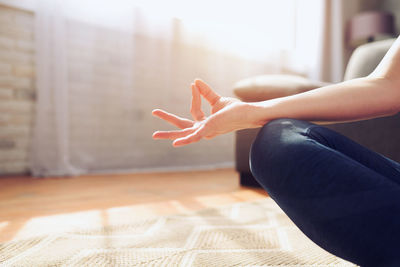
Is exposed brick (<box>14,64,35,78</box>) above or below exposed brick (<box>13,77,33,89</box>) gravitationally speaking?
above

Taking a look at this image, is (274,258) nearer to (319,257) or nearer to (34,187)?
(319,257)

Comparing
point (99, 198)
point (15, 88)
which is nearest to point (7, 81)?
point (15, 88)

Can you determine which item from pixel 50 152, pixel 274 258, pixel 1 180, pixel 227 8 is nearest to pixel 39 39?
pixel 50 152

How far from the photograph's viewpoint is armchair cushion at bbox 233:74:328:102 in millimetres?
1469

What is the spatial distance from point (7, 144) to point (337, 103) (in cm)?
194

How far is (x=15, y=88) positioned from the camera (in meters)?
1.93

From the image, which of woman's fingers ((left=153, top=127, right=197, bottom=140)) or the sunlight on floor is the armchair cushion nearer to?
the sunlight on floor

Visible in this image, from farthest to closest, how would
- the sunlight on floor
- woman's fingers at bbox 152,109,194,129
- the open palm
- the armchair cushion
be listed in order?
the armchair cushion → the sunlight on floor → woman's fingers at bbox 152,109,194,129 → the open palm

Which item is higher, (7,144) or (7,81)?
(7,81)

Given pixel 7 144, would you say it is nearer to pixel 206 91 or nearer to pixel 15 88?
pixel 15 88

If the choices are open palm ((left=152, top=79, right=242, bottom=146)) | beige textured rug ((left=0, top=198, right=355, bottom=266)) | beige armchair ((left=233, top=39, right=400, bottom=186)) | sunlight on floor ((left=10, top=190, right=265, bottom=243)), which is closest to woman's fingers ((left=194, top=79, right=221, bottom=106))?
open palm ((left=152, top=79, right=242, bottom=146))

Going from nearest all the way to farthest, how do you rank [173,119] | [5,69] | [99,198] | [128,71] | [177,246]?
[173,119]
[177,246]
[99,198]
[5,69]
[128,71]

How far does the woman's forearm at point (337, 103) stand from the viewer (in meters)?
0.49

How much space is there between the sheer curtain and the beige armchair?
930mm
